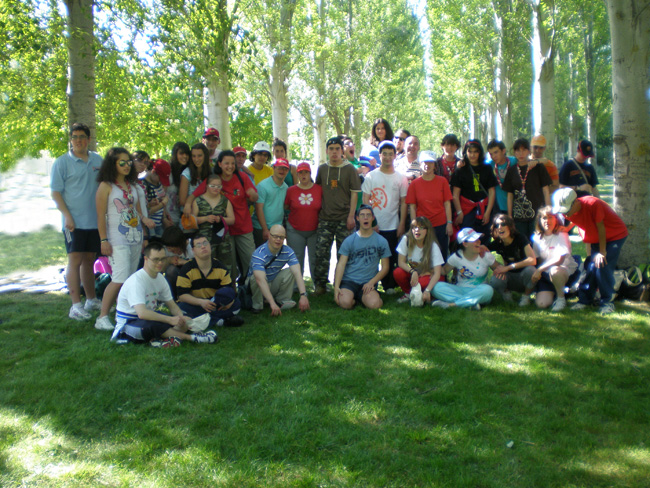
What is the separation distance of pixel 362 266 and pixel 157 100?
15257 mm

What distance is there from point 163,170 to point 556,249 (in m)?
5.12

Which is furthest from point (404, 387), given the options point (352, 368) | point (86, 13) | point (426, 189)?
point (86, 13)

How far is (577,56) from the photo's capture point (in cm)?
2938

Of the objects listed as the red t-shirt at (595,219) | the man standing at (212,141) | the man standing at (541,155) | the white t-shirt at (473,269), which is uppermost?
the man standing at (212,141)

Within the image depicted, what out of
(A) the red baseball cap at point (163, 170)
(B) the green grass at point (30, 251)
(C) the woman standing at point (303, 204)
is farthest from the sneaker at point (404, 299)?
(B) the green grass at point (30, 251)

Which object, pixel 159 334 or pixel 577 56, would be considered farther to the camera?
pixel 577 56

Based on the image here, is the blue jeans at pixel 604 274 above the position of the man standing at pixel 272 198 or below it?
below

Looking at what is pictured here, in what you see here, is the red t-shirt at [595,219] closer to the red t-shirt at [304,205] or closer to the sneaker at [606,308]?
the sneaker at [606,308]

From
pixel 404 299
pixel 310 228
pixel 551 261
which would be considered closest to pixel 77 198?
pixel 310 228

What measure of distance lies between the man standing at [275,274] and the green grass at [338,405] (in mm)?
594

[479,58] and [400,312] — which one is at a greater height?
[479,58]

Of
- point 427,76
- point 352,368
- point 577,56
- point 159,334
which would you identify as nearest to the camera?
point 352,368

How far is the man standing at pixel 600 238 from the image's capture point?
19.6 ft

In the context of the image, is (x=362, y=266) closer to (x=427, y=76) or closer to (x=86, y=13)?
(x=86, y=13)
